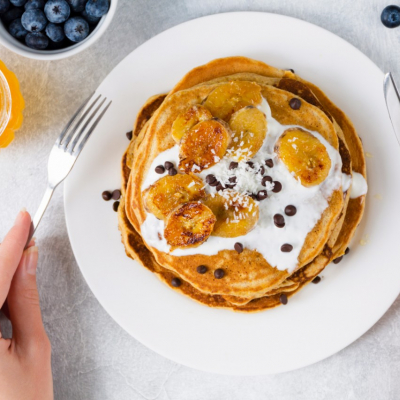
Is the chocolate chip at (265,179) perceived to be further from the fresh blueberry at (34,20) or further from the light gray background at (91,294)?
the fresh blueberry at (34,20)

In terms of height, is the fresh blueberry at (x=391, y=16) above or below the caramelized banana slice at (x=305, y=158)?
above

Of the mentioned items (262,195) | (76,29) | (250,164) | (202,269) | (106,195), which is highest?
(76,29)

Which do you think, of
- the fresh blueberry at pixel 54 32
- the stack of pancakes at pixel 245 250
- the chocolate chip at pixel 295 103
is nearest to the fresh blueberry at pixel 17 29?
the fresh blueberry at pixel 54 32

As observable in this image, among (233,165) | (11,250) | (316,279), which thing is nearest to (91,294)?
(11,250)

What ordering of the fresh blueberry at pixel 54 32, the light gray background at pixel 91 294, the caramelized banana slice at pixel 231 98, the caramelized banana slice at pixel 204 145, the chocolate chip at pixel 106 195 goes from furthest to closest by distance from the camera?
the light gray background at pixel 91 294 < the chocolate chip at pixel 106 195 < the fresh blueberry at pixel 54 32 < the caramelized banana slice at pixel 231 98 < the caramelized banana slice at pixel 204 145

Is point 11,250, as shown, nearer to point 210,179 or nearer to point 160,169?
point 160,169

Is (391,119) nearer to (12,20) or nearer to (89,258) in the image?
(89,258)
